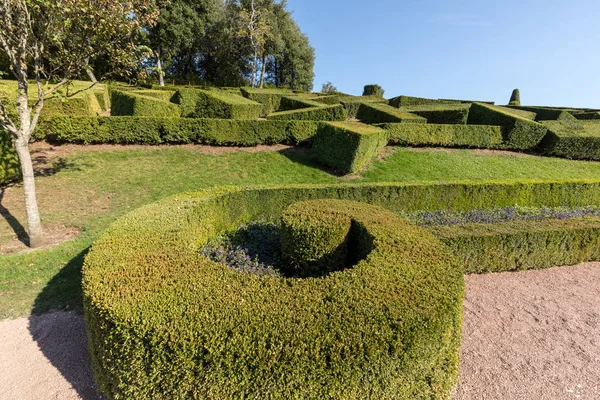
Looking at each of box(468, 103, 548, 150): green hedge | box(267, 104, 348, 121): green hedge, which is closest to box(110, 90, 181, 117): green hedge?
box(267, 104, 348, 121): green hedge

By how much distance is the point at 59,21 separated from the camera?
23.9 ft

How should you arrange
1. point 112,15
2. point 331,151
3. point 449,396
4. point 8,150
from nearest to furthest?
point 449,396 → point 112,15 → point 8,150 → point 331,151

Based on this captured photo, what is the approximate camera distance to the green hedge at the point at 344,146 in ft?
40.0

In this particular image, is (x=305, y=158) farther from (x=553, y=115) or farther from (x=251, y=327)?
(x=553, y=115)

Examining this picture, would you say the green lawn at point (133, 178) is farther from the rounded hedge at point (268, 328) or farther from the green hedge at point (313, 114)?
the rounded hedge at point (268, 328)

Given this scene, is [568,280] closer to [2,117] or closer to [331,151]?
[331,151]

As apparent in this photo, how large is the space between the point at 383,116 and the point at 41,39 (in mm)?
15803

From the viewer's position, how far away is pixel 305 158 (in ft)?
45.5

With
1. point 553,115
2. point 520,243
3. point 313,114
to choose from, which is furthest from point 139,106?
point 553,115

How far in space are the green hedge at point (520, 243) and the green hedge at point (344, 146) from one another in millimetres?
5819

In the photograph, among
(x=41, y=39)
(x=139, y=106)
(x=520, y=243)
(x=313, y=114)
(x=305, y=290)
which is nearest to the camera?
(x=305, y=290)

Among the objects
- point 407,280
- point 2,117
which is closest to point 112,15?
point 2,117

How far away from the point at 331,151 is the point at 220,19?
34.7m

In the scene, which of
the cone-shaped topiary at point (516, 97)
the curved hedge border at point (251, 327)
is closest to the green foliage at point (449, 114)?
the curved hedge border at point (251, 327)
